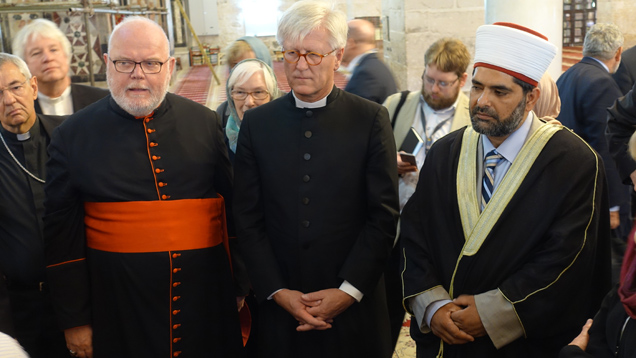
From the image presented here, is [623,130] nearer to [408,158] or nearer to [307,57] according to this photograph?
[408,158]

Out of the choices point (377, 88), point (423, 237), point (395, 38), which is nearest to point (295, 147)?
point (423, 237)

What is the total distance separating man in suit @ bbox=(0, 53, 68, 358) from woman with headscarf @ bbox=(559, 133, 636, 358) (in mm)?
2237

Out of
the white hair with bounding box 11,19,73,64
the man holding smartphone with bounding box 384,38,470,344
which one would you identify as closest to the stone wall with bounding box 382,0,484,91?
the man holding smartphone with bounding box 384,38,470,344

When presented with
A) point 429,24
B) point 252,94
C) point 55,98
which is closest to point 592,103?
point 429,24

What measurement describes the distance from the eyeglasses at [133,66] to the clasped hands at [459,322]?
4.44 ft

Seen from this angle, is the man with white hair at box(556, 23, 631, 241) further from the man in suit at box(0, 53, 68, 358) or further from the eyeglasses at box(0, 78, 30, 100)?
the eyeglasses at box(0, 78, 30, 100)

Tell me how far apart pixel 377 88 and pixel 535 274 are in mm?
2030

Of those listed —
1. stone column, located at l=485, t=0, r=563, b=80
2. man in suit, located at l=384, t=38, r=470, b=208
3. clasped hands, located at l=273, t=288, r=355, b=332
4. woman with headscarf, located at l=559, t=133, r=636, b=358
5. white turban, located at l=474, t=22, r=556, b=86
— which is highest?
stone column, located at l=485, t=0, r=563, b=80

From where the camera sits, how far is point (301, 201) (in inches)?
98.0

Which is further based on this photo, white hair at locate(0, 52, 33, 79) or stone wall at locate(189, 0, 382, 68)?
stone wall at locate(189, 0, 382, 68)

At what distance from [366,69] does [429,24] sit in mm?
2922

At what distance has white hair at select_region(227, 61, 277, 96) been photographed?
329cm

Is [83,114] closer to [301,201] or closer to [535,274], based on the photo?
[301,201]

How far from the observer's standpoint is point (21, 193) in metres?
2.98
